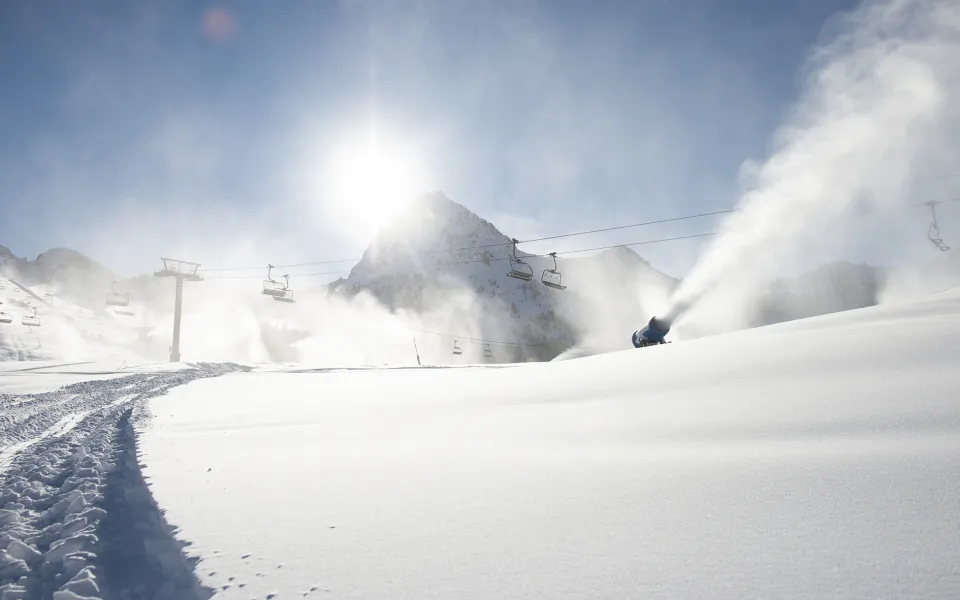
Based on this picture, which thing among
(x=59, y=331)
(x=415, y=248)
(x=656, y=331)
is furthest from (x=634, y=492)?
(x=415, y=248)

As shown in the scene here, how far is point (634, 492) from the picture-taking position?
2328 mm

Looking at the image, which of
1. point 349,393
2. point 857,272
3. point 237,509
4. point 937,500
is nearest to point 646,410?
point 937,500

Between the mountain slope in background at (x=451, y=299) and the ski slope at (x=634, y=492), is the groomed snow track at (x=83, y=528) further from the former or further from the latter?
the mountain slope in background at (x=451, y=299)

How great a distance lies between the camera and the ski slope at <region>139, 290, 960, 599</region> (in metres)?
1.56

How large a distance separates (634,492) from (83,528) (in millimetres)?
3481

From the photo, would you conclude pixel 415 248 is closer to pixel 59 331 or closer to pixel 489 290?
pixel 489 290

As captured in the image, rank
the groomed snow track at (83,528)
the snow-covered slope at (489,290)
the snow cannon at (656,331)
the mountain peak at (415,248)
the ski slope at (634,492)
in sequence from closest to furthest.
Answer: the ski slope at (634,492) < the groomed snow track at (83,528) < the snow cannon at (656,331) < the snow-covered slope at (489,290) < the mountain peak at (415,248)

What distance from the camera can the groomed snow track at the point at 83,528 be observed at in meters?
2.13

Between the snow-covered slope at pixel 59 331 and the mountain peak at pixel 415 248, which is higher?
the mountain peak at pixel 415 248

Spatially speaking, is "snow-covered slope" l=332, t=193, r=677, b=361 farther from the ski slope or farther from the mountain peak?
the ski slope

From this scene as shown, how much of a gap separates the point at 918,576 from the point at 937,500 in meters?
0.62

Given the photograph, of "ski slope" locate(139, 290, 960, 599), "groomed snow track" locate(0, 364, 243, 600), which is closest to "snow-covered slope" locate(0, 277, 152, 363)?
"groomed snow track" locate(0, 364, 243, 600)

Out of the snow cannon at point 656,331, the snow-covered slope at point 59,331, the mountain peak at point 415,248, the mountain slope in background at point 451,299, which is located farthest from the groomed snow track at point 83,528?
the mountain peak at point 415,248

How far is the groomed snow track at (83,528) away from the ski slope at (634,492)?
0.17 m
